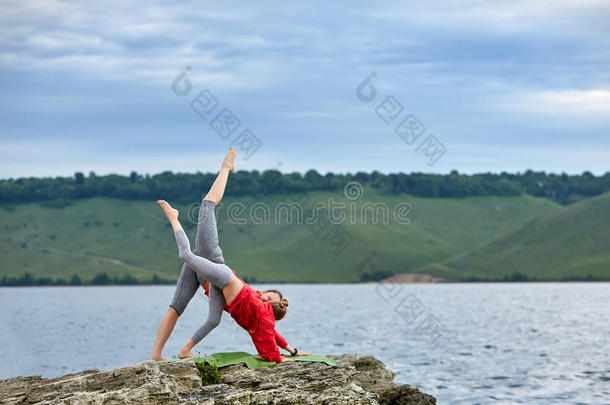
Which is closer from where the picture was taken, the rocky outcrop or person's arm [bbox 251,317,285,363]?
the rocky outcrop

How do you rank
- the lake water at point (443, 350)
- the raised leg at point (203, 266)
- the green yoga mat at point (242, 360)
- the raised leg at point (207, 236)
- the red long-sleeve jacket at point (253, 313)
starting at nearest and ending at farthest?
the raised leg at point (203, 266) < the raised leg at point (207, 236) < the red long-sleeve jacket at point (253, 313) < the green yoga mat at point (242, 360) < the lake water at point (443, 350)

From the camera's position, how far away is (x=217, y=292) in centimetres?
1367

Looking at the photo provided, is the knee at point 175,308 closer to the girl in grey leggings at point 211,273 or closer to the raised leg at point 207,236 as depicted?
the girl in grey leggings at point 211,273

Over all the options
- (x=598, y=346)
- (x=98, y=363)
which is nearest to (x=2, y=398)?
(x=98, y=363)

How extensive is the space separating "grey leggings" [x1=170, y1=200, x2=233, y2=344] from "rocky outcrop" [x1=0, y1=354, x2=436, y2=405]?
3.73 feet

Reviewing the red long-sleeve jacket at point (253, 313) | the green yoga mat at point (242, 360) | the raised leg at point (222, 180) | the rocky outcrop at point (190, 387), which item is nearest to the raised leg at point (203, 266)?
the red long-sleeve jacket at point (253, 313)

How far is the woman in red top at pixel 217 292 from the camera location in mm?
12969

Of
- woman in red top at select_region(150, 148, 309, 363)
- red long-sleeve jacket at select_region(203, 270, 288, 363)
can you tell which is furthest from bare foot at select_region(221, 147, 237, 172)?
red long-sleeve jacket at select_region(203, 270, 288, 363)

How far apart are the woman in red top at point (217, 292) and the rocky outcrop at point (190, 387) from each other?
2.32 feet

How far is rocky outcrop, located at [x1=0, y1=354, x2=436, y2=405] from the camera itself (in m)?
11.2

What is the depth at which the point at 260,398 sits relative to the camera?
12102mm

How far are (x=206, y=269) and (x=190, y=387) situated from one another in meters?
2.01

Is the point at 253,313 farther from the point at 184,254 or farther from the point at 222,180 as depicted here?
the point at 222,180

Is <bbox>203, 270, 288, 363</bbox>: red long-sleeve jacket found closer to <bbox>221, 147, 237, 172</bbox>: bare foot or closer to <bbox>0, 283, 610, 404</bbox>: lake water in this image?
<bbox>221, 147, 237, 172</bbox>: bare foot
